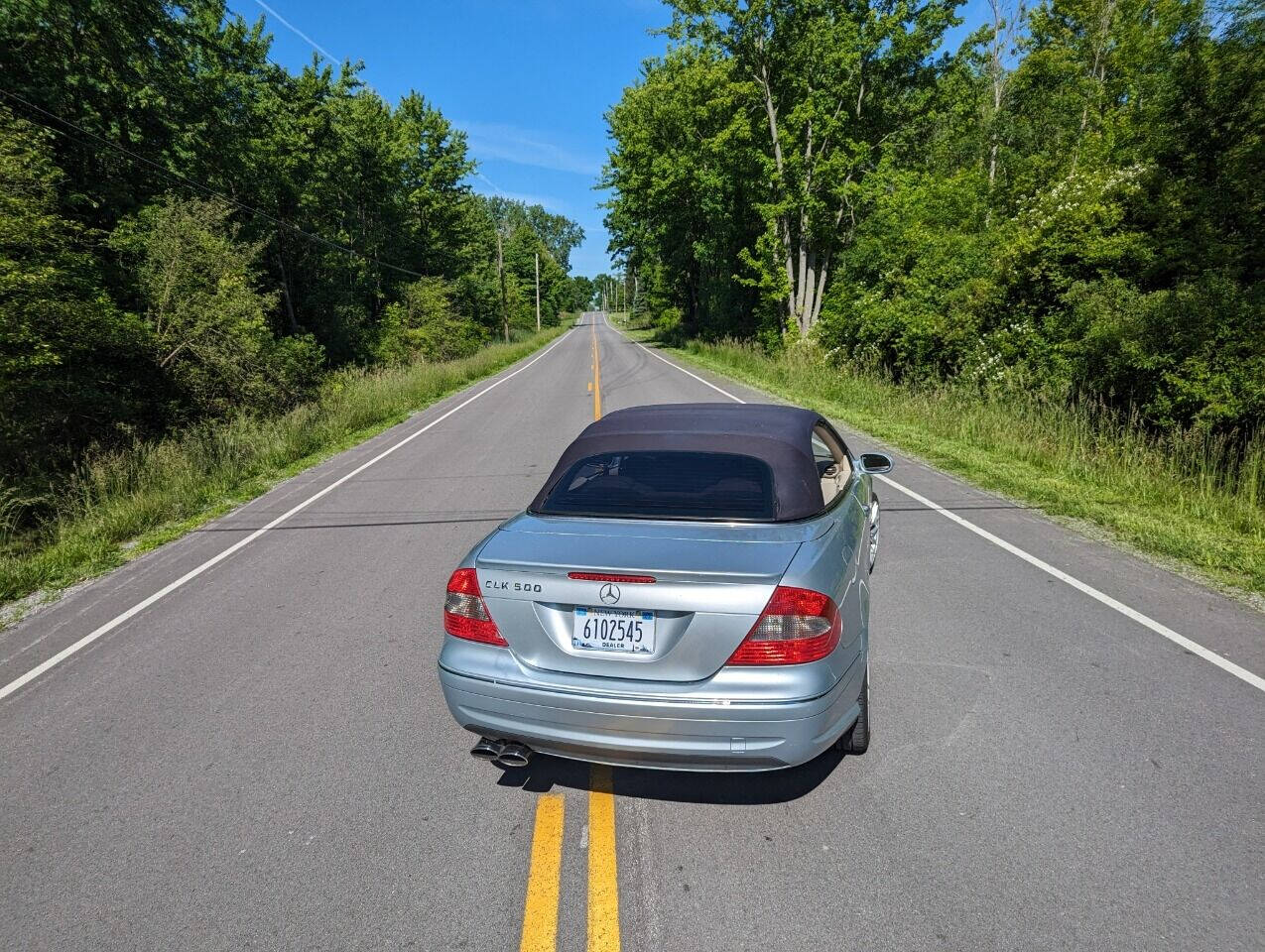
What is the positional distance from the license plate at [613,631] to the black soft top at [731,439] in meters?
0.87

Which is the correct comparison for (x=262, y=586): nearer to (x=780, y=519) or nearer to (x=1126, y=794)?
(x=780, y=519)

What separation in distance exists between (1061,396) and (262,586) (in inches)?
477

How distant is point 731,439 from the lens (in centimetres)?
351

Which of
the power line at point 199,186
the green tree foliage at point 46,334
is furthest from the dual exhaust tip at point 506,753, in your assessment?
the power line at point 199,186

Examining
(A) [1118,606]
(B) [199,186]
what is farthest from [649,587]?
(B) [199,186]

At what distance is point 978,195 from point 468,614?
26.8m

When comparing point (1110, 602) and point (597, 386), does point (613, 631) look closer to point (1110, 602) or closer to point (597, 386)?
point (1110, 602)

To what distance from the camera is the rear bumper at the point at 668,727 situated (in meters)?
2.48

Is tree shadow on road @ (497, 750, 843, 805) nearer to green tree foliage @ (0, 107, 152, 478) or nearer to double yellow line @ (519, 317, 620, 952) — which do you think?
double yellow line @ (519, 317, 620, 952)

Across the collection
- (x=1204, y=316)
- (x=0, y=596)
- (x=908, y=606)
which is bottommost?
(x=0, y=596)

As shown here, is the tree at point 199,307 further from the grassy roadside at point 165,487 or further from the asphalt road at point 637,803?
the asphalt road at point 637,803

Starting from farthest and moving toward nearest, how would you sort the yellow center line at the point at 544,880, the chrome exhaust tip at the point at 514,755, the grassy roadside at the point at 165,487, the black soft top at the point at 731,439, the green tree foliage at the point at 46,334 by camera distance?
the green tree foliage at the point at 46,334
the grassy roadside at the point at 165,487
the black soft top at the point at 731,439
the chrome exhaust tip at the point at 514,755
the yellow center line at the point at 544,880

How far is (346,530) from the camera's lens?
24.0 ft

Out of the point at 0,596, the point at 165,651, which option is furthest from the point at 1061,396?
the point at 0,596
